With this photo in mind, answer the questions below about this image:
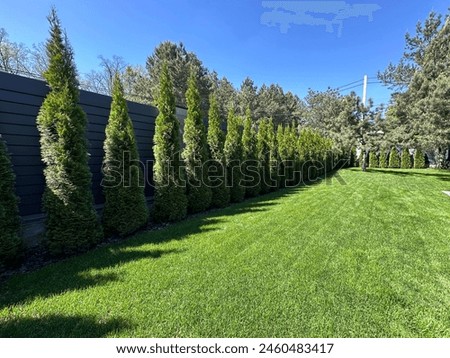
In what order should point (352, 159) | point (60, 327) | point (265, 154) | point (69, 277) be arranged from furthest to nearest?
point (352, 159) → point (265, 154) → point (69, 277) → point (60, 327)

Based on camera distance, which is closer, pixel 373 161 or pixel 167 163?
pixel 167 163

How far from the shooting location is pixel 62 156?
11.5 feet

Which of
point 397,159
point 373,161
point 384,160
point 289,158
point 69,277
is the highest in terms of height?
point 289,158

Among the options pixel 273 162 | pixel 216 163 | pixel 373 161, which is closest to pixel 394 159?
pixel 373 161

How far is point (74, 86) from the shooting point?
12.3 ft

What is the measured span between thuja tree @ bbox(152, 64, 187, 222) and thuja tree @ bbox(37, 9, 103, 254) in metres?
1.75

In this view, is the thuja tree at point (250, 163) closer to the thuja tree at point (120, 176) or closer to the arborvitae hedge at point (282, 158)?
the arborvitae hedge at point (282, 158)

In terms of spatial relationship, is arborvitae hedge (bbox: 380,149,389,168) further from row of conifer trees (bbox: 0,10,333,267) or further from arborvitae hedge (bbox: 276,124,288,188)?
row of conifer trees (bbox: 0,10,333,267)

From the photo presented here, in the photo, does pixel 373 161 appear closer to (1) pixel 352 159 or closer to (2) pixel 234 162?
(1) pixel 352 159

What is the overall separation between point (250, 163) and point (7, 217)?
7.17 meters

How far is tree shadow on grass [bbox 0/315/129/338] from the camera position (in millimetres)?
1947

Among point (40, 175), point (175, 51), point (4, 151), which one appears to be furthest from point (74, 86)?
point (175, 51)
